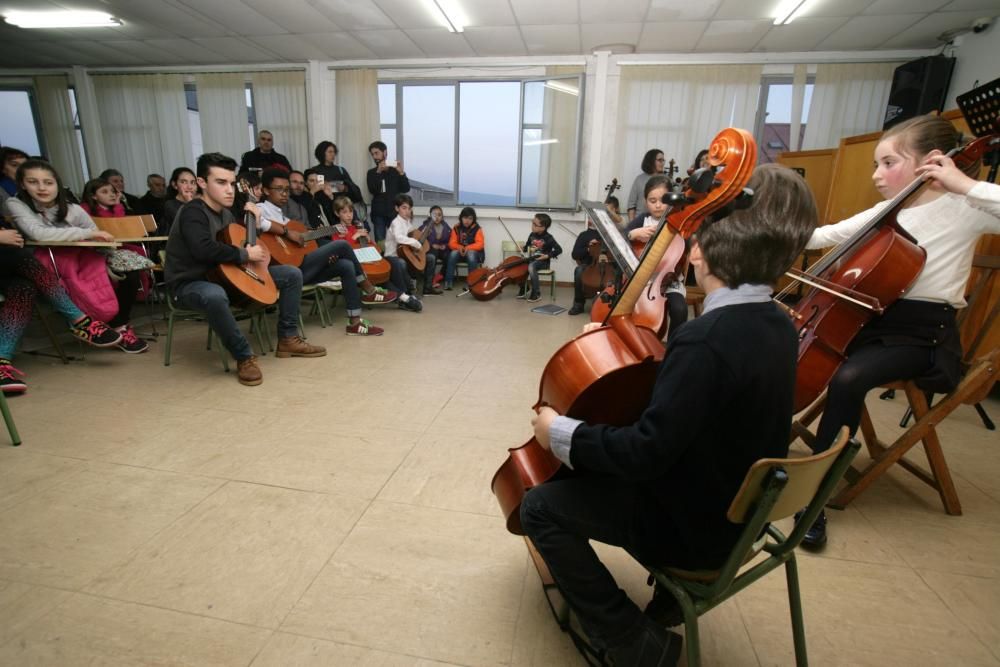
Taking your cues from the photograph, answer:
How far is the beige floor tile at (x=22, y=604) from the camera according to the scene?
112 centimetres

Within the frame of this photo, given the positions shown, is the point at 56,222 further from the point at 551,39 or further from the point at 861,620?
the point at 551,39

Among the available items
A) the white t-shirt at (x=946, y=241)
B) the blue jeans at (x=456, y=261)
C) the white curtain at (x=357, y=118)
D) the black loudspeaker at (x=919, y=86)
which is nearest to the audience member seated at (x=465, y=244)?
the blue jeans at (x=456, y=261)

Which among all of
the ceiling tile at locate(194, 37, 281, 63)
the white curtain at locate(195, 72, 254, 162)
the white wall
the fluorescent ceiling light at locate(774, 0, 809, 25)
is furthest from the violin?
the white curtain at locate(195, 72, 254, 162)

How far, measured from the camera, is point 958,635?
3.94 ft

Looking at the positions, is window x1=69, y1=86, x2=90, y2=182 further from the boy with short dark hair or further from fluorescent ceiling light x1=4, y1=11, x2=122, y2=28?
the boy with short dark hair

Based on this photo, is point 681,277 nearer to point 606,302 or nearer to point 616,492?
point 606,302

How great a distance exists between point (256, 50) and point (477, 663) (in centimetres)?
696

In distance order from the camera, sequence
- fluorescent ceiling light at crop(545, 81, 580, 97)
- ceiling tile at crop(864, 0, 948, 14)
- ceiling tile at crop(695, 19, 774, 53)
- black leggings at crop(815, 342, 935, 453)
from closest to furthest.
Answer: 1. black leggings at crop(815, 342, 935, 453)
2. ceiling tile at crop(864, 0, 948, 14)
3. ceiling tile at crop(695, 19, 774, 53)
4. fluorescent ceiling light at crop(545, 81, 580, 97)

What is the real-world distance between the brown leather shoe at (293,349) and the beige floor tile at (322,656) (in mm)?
2274

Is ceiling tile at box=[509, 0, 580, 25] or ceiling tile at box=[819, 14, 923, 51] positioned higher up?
ceiling tile at box=[509, 0, 580, 25]

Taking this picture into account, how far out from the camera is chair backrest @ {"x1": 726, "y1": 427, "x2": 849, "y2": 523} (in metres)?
0.68

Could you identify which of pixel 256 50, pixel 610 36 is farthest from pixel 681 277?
pixel 256 50

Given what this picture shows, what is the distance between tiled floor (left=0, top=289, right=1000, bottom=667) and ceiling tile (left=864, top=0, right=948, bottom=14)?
12.6 ft

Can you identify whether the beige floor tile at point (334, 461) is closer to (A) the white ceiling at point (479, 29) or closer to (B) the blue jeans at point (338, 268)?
(B) the blue jeans at point (338, 268)
